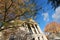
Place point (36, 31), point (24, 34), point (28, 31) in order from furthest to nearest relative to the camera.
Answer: point (36, 31) → point (28, 31) → point (24, 34)

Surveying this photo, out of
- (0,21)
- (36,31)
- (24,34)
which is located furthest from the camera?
(36,31)

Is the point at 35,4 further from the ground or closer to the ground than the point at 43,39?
further from the ground

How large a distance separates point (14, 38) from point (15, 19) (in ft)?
66.8

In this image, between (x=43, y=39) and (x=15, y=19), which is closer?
(x=15, y=19)

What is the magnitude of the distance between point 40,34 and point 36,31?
1.01 metres

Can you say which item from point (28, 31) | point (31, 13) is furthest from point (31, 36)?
point (31, 13)

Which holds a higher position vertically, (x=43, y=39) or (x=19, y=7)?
(x=19, y=7)

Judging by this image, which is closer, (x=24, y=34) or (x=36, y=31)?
(x=24, y=34)

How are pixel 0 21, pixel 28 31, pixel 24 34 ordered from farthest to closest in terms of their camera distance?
pixel 28 31, pixel 24 34, pixel 0 21

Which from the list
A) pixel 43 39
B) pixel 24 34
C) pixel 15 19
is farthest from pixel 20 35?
pixel 15 19

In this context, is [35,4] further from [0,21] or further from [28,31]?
[28,31]

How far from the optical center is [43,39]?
41.3 meters

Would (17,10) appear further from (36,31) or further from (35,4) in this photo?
(36,31)

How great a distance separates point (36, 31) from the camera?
4281 cm
